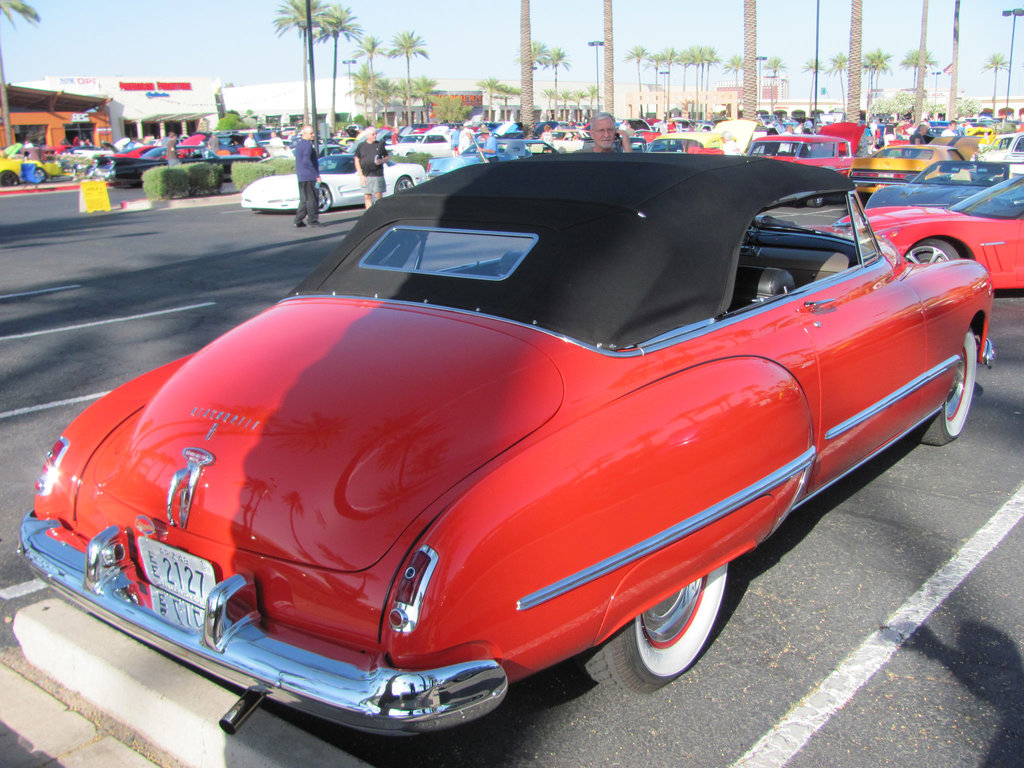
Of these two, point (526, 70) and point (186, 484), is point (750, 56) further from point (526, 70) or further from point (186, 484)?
point (186, 484)

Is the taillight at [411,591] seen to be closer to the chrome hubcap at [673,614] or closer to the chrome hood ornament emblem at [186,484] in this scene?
the chrome hood ornament emblem at [186,484]

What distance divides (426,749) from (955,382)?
11.8ft

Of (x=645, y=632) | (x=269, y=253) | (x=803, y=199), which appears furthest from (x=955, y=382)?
(x=269, y=253)

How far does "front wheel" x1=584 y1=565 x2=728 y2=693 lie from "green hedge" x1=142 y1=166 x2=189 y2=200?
68.9 ft

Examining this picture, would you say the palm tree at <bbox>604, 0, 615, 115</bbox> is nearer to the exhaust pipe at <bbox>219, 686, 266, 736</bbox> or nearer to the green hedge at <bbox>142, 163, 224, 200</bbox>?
the green hedge at <bbox>142, 163, 224, 200</bbox>

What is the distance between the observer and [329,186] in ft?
59.7

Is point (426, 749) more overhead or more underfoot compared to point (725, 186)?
more underfoot

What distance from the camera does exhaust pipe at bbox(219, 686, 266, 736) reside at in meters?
2.15

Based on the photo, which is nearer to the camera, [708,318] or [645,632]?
[645,632]

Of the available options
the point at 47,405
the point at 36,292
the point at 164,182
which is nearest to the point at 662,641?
the point at 47,405

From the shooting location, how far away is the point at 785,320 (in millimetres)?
3100

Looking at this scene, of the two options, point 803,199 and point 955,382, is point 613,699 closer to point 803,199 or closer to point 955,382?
point 803,199

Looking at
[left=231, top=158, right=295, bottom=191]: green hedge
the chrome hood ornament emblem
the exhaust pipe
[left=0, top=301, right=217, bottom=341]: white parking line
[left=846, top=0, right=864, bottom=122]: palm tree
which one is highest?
[left=846, top=0, right=864, bottom=122]: palm tree

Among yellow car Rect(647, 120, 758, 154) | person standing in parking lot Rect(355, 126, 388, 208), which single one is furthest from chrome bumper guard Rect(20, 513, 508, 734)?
yellow car Rect(647, 120, 758, 154)
